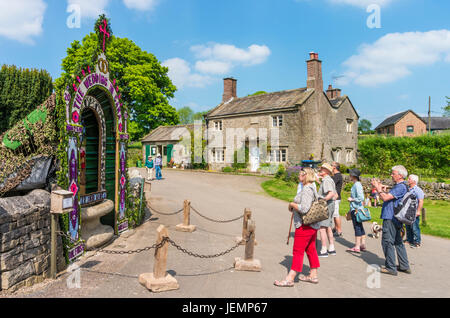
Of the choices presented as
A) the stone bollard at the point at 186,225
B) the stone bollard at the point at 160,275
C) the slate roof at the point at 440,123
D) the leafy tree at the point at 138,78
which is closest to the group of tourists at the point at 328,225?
the stone bollard at the point at 160,275

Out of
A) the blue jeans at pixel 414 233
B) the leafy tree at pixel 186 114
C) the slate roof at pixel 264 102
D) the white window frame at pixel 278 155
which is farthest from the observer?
the leafy tree at pixel 186 114

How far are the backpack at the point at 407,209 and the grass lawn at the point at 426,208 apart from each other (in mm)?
4794

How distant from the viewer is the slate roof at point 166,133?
3253cm

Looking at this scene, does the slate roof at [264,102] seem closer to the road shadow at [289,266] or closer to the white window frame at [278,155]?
the white window frame at [278,155]

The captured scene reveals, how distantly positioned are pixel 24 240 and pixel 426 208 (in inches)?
618

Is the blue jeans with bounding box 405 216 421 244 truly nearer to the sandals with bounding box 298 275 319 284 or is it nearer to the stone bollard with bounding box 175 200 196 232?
the sandals with bounding box 298 275 319 284

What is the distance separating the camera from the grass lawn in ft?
32.3

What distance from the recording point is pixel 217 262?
21.4 ft

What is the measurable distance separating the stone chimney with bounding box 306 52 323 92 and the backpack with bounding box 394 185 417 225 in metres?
22.5

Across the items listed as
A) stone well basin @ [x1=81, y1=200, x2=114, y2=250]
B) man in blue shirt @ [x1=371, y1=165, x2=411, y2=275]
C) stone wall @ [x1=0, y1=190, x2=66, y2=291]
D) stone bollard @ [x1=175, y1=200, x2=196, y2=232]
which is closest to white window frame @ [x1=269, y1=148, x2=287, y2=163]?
stone bollard @ [x1=175, y1=200, x2=196, y2=232]
